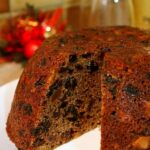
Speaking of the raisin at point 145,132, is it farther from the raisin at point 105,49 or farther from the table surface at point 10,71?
the table surface at point 10,71

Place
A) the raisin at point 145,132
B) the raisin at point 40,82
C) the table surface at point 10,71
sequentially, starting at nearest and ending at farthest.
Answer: the raisin at point 145,132 < the raisin at point 40,82 < the table surface at point 10,71

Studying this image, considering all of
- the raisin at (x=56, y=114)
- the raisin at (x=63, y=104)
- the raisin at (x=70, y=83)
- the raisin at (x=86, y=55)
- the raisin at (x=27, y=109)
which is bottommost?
the raisin at (x=56, y=114)

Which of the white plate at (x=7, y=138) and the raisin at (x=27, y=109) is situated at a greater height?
the raisin at (x=27, y=109)

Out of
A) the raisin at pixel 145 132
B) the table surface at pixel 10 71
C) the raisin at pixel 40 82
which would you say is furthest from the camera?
the table surface at pixel 10 71

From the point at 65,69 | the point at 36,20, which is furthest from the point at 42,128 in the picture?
the point at 36,20

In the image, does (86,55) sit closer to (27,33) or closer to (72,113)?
(72,113)

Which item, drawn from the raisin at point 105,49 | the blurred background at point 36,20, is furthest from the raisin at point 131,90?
the blurred background at point 36,20

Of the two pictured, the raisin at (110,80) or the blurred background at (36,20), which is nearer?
the raisin at (110,80)

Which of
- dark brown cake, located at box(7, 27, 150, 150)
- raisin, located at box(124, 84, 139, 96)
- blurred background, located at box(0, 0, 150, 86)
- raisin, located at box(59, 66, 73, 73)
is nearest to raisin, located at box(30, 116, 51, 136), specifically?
dark brown cake, located at box(7, 27, 150, 150)
